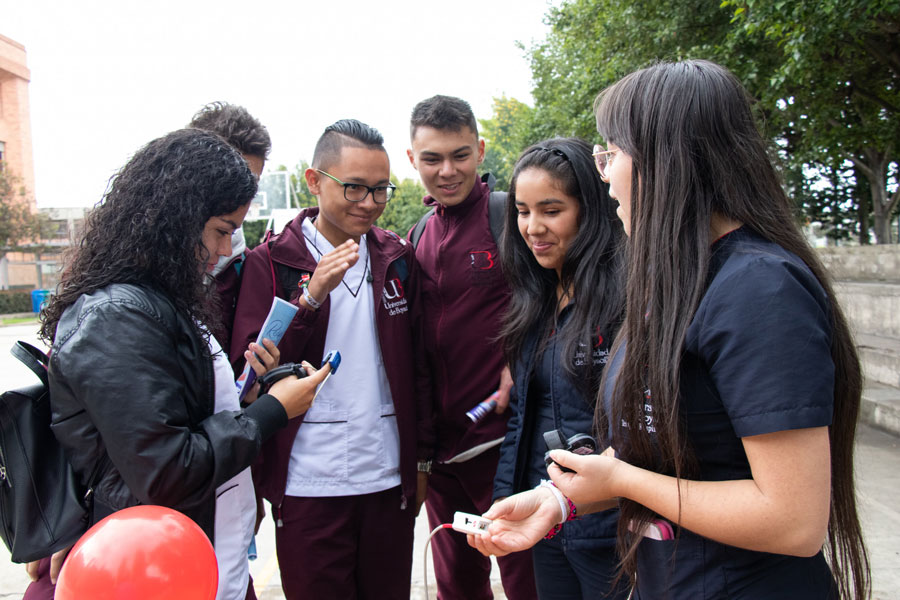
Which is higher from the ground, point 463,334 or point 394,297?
point 394,297

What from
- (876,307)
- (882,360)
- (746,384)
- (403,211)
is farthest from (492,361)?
(403,211)

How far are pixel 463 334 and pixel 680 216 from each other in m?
1.59

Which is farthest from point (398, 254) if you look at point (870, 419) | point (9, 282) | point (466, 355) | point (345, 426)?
point (9, 282)

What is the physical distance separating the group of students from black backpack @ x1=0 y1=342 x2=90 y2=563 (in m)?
0.06

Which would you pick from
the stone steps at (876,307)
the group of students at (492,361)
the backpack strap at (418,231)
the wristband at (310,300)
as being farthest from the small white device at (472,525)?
the stone steps at (876,307)

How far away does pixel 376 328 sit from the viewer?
250 centimetres

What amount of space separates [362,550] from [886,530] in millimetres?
3582

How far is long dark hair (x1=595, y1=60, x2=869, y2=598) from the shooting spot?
119cm

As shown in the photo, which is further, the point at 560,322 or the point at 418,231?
the point at 418,231

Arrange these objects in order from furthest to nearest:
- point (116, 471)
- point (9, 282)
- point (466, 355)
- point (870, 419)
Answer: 1. point (9, 282)
2. point (870, 419)
3. point (466, 355)
4. point (116, 471)

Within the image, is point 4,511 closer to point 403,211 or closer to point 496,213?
point 496,213

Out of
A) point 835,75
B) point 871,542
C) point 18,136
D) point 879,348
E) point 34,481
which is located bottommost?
point 871,542

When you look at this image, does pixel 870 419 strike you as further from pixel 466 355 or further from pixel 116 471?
pixel 116 471

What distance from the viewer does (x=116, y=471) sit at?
5.01ft
